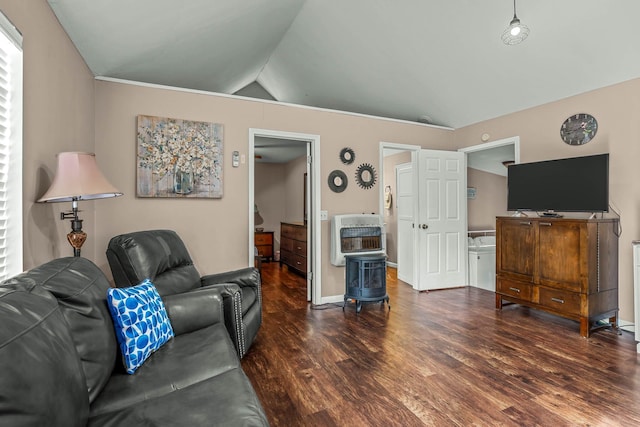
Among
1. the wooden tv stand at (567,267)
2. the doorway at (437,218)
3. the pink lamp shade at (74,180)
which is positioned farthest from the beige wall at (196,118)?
the doorway at (437,218)

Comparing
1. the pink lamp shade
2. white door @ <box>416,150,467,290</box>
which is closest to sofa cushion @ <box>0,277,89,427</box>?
the pink lamp shade

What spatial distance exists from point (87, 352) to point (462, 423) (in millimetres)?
1808

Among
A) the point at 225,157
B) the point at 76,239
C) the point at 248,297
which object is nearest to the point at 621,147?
the point at 248,297

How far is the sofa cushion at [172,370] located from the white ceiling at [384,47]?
2.16m

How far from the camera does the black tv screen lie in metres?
3.10

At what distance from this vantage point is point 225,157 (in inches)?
144

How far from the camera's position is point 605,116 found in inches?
130

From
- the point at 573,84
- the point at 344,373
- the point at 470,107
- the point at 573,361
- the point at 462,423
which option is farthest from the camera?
the point at 470,107

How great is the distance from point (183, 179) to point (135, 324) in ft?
7.04

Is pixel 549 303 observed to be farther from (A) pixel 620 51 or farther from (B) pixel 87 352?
(B) pixel 87 352

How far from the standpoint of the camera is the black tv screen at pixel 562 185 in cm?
310

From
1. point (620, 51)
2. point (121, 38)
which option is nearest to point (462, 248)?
point (620, 51)

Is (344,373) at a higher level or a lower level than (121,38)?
lower

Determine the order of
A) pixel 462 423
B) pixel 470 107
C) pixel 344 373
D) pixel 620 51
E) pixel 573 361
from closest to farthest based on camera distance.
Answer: pixel 462 423 < pixel 344 373 < pixel 573 361 < pixel 620 51 < pixel 470 107
